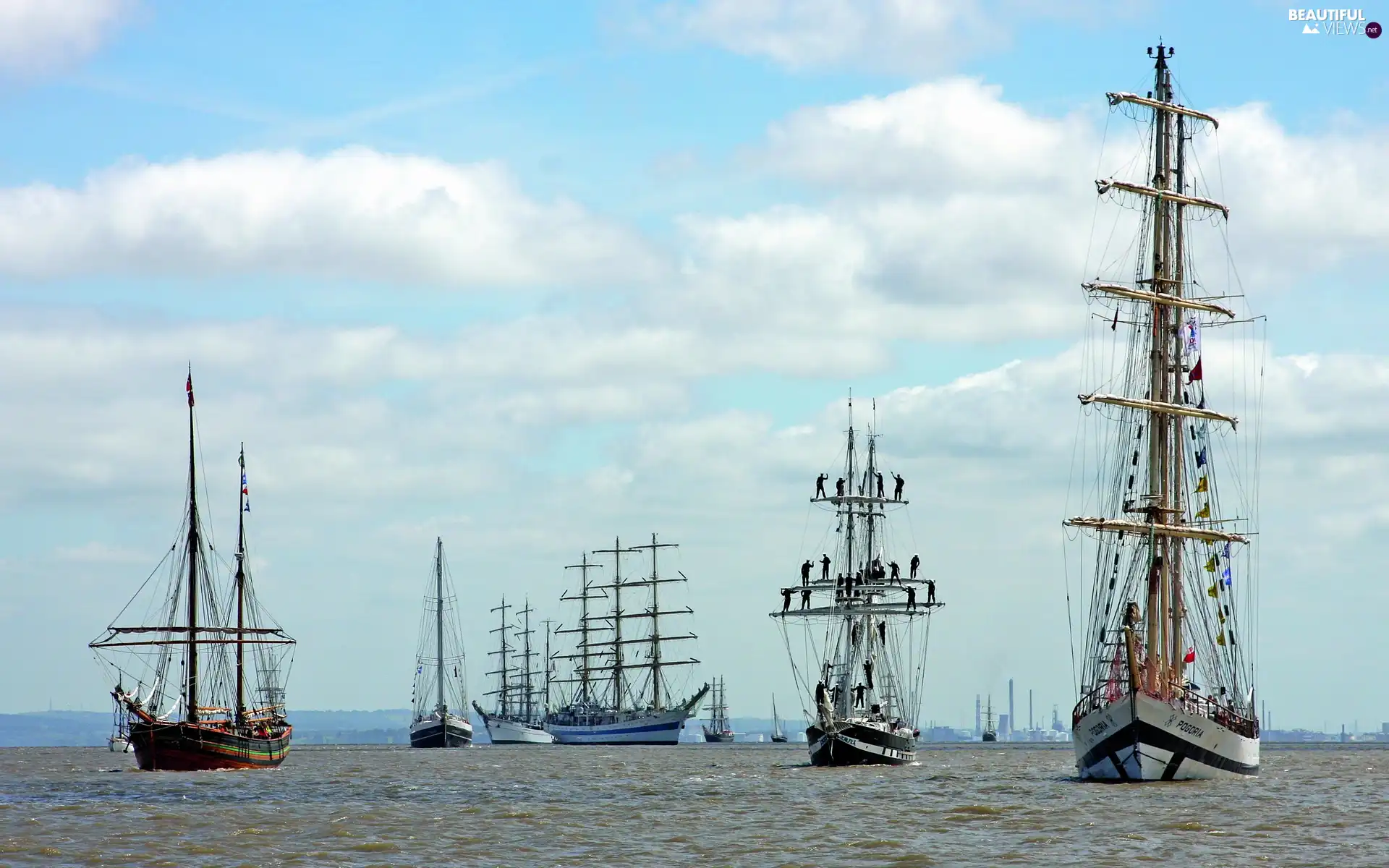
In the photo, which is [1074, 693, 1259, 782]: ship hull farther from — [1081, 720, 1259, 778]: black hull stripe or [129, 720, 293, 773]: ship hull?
[129, 720, 293, 773]: ship hull

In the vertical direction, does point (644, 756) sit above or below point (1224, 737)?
below

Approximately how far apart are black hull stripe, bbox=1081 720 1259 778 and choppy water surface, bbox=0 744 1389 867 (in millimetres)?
1127

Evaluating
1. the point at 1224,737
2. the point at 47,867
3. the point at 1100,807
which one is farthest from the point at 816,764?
the point at 47,867

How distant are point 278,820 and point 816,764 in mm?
50663

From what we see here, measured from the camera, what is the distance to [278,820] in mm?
56812

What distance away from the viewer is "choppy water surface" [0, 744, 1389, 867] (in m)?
44.8

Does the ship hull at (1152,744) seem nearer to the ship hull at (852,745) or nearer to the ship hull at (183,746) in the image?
the ship hull at (852,745)

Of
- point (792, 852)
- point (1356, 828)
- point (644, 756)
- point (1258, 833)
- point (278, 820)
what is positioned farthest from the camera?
point (644, 756)

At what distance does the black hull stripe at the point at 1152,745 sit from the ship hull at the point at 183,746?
48202 millimetres

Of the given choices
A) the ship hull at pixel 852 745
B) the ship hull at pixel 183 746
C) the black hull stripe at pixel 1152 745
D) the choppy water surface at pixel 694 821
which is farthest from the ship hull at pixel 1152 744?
the ship hull at pixel 183 746

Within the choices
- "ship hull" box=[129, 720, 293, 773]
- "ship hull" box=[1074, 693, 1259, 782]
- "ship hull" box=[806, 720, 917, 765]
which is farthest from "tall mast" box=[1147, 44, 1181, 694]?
"ship hull" box=[129, 720, 293, 773]

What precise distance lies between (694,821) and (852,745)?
43.7 metres

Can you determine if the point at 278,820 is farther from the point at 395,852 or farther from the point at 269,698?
the point at 269,698

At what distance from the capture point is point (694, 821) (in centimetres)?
5694
